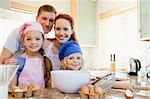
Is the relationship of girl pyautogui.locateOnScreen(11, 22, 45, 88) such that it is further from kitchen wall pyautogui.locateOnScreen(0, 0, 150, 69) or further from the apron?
kitchen wall pyautogui.locateOnScreen(0, 0, 150, 69)

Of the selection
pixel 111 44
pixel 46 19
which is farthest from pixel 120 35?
pixel 46 19

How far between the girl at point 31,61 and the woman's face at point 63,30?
109 mm

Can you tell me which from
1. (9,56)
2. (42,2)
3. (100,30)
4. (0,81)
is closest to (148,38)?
(100,30)

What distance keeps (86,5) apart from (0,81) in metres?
A: 2.99

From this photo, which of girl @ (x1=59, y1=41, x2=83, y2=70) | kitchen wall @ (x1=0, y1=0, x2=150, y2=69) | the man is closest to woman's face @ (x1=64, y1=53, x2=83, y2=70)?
girl @ (x1=59, y1=41, x2=83, y2=70)

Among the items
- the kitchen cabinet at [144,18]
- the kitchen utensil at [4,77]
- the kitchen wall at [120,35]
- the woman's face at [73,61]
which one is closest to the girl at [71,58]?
the woman's face at [73,61]

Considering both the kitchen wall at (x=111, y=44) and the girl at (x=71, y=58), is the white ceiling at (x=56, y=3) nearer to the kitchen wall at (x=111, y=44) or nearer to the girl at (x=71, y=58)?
the kitchen wall at (x=111, y=44)

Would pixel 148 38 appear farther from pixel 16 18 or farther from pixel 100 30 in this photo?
pixel 16 18

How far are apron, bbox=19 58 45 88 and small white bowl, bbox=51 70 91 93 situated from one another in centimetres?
21

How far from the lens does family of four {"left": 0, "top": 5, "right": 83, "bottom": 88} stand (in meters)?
0.95

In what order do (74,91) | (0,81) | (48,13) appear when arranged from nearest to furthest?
(0,81) → (74,91) → (48,13)

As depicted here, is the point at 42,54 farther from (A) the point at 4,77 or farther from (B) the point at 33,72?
(A) the point at 4,77

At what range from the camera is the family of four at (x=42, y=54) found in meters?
0.95

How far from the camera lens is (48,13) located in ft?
4.18
